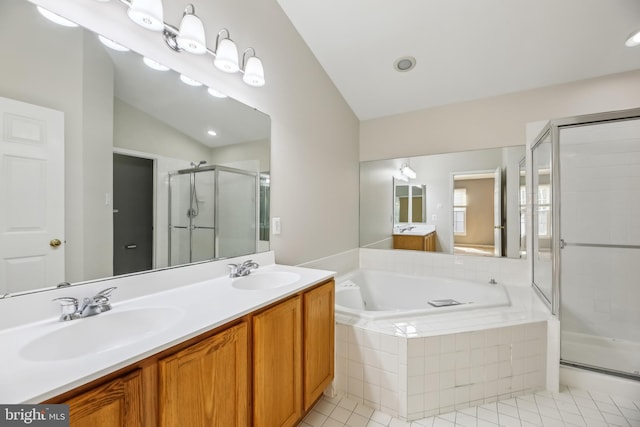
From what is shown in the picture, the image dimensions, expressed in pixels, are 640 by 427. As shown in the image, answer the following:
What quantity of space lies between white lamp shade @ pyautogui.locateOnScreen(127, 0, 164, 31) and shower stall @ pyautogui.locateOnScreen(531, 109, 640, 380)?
8.63ft

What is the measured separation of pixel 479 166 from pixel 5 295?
321 centimetres

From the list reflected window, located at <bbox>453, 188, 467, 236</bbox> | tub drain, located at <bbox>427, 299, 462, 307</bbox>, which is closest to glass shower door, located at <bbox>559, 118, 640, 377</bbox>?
reflected window, located at <bbox>453, 188, 467, 236</bbox>

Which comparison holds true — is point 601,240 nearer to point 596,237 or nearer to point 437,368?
point 596,237

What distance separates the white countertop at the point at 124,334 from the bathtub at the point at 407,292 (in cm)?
111

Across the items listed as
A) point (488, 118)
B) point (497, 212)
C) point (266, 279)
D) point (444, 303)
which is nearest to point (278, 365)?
point (266, 279)

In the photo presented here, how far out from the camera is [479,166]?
8.60 feet

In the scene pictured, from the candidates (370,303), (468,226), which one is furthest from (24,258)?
(468,226)

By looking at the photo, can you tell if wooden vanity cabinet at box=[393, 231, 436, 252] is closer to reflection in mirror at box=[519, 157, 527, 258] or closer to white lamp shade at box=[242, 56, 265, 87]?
reflection in mirror at box=[519, 157, 527, 258]

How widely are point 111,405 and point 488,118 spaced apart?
126 inches

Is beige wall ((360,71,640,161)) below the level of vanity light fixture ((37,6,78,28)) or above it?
above

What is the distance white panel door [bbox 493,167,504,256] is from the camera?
8.38 feet

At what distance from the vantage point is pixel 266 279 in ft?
5.36

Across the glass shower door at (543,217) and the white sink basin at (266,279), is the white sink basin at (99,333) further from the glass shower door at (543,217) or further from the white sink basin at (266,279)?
the glass shower door at (543,217)

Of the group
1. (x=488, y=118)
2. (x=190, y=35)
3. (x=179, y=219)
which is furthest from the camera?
(x=488, y=118)
